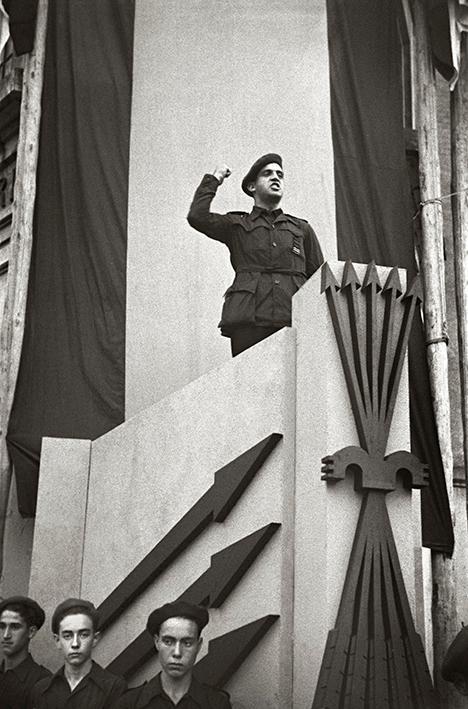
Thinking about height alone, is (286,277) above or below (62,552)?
above

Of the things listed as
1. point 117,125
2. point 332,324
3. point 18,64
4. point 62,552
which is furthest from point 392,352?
point 18,64

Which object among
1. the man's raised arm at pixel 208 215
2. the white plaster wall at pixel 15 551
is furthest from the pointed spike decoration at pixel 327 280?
the white plaster wall at pixel 15 551

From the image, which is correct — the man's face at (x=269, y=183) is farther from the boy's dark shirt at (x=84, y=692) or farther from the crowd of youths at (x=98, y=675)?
the boy's dark shirt at (x=84, y=692)

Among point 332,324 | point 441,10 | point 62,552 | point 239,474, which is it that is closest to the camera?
point 332,324

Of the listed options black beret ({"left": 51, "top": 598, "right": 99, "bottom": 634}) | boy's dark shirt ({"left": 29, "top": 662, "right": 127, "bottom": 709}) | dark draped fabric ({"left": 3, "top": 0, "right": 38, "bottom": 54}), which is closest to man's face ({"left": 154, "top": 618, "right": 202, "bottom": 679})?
boy's dark shirt ({"left": 29, "top": 662, "right": 127, "bottom": 709})

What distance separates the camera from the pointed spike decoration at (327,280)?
20.5 feet

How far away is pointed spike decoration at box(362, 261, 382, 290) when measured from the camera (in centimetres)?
632

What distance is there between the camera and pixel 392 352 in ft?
20.6

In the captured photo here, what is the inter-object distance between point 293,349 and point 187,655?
1653 mm

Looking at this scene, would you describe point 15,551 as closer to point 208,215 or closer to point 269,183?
point 208,215

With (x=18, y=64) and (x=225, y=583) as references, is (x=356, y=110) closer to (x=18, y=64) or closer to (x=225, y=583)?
(x=18, y=64)

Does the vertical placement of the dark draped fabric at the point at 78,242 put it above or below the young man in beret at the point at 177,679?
above

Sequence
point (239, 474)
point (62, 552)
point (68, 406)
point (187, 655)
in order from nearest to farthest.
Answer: point (187, 655) < point (239, 474) < point (62, 552) < point (68, 406)

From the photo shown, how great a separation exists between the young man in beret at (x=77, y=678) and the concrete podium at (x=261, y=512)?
0.61m
